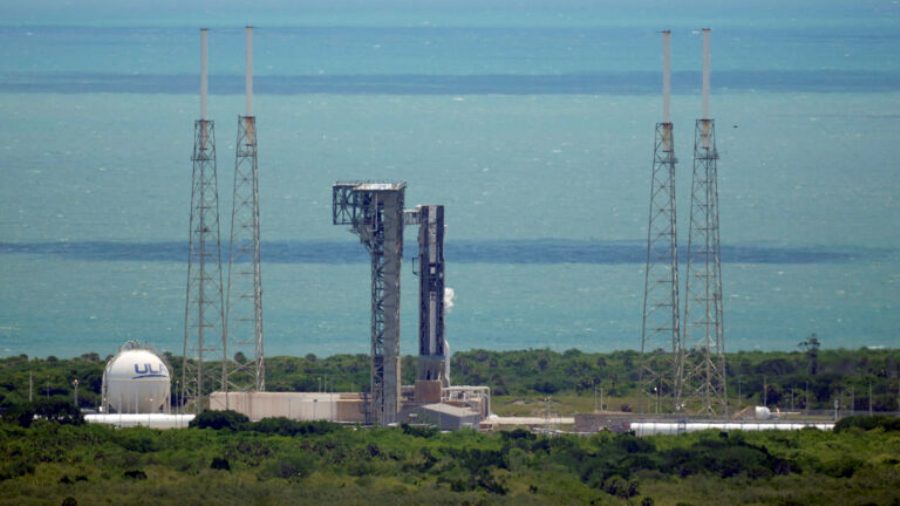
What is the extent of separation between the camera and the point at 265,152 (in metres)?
198

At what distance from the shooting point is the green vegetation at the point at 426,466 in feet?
191

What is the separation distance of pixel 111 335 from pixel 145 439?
50.7m

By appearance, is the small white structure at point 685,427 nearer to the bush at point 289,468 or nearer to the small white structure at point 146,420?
the bush at point 289,468

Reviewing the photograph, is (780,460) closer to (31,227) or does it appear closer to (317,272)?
(317,272)

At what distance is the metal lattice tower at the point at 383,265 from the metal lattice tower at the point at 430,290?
100 cm

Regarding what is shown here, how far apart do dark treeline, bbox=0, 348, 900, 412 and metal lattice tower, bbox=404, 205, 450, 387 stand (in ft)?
24.5

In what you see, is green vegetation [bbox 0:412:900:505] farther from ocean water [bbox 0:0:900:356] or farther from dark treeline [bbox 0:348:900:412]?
ocean water [bbox 0:0:900:356]

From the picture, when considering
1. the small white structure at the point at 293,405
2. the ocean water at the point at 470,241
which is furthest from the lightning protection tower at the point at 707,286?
the ocean water at the point at 470,241

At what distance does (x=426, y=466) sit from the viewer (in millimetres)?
62062

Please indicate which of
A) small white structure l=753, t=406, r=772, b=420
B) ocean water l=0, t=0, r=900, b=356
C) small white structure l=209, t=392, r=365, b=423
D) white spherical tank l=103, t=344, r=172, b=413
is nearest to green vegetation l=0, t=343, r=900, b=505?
white spherical tank l=103, t=344, r=172, b=413

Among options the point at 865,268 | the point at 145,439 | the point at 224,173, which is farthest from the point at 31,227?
the point at 145,439

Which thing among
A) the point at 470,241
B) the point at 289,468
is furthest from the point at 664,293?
the point at 289,468

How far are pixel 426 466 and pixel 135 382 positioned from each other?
1169 cm

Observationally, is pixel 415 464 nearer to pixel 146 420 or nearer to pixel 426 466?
pixel 426 466
